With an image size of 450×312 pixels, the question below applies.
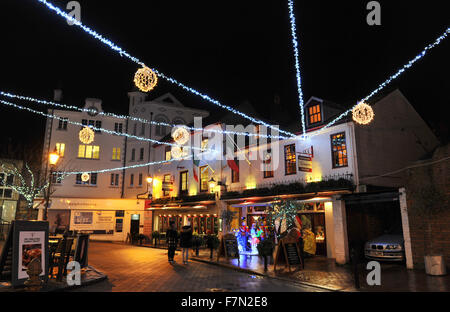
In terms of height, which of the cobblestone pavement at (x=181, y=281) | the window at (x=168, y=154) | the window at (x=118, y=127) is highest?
the window at (x=118, y=127)

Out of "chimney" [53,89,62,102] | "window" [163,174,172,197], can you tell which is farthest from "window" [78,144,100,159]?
"window" [163,174,172,197]

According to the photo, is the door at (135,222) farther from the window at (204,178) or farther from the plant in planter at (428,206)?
the plant in planter at (428,206)

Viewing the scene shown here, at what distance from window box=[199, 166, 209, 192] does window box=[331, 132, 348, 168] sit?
10.6m

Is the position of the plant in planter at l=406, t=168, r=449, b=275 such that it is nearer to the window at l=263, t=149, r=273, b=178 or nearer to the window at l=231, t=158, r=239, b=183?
the window at l=263, t=149, r=273, b=178

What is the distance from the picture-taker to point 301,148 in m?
17.5

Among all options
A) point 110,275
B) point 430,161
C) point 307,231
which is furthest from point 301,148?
point 110,275

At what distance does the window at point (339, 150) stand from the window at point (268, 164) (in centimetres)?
419

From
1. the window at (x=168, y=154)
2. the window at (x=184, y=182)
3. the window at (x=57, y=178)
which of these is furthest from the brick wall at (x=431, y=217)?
the window at (x=57, y=178)

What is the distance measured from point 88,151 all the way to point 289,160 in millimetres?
21820

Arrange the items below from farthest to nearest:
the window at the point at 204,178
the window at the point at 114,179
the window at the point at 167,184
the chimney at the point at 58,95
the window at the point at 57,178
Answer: the chimney at the point at 58,95 < the window at the point at 114,179 < the window at the point at 57,178 < the window at the point at 167,184 < the window at the point at 204,178

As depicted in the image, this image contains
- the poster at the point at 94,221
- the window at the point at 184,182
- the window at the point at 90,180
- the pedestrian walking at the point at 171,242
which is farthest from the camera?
the window at the point at 90,180

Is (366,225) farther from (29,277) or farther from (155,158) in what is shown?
(155,158)

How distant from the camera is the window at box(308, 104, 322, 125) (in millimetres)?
17250

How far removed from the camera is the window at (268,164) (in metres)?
19.1
